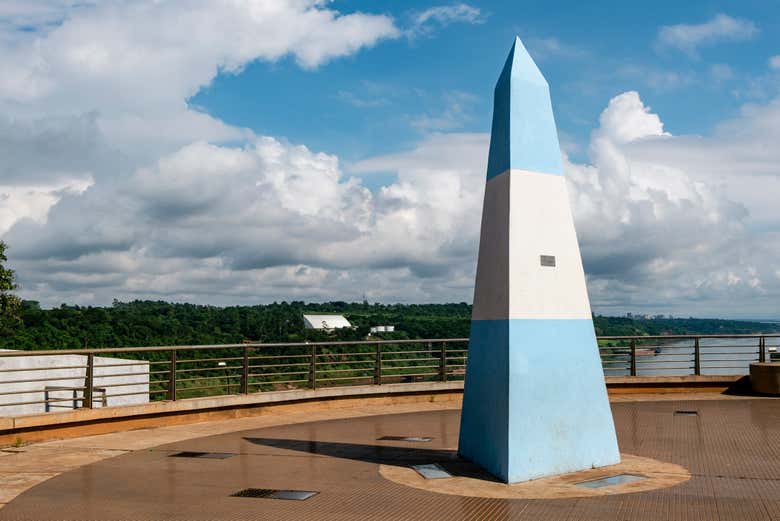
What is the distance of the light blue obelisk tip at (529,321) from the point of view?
896 centimetres

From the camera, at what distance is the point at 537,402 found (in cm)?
903

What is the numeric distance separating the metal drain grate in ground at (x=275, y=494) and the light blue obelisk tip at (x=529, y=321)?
2.28m

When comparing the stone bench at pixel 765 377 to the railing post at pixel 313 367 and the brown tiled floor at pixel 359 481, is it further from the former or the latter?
the railing post at pixel 313 367

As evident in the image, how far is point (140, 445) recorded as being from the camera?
38.2 ft

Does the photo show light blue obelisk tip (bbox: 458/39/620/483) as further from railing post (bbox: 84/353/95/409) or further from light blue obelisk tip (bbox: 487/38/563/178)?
railing post (bbox: 84/353/95/409)

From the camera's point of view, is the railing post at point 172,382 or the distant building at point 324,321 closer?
the railing post at point 172,382

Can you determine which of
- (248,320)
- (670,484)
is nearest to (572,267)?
(670,484)

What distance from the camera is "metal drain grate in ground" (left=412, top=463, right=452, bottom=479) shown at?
8898 mm

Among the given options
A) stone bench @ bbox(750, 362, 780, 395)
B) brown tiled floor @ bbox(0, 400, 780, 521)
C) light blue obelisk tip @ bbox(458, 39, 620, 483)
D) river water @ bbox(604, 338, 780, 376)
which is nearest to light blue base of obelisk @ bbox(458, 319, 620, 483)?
light blue obelisk tip @ bbox(458, 39, 620, 483)

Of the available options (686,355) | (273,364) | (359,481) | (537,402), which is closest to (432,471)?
(359,481)

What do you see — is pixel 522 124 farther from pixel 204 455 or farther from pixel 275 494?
pixel 204 455

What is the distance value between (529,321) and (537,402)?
98 cm

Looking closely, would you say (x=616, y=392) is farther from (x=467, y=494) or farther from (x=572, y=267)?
(x=467, y=494)

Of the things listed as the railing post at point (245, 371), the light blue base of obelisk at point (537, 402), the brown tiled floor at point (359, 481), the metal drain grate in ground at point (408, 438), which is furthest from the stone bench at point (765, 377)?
the railing post at point (245, 371)
